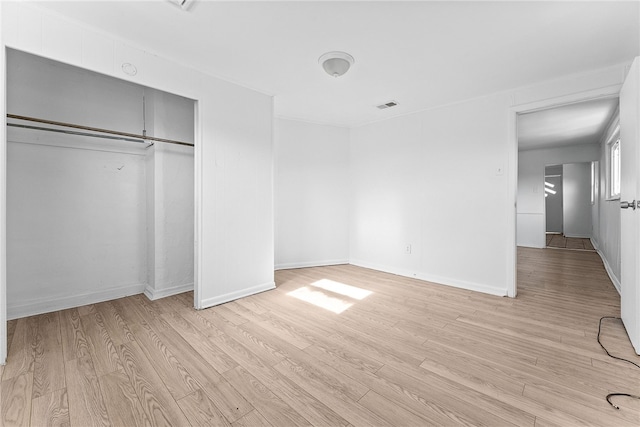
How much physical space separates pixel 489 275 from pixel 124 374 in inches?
143

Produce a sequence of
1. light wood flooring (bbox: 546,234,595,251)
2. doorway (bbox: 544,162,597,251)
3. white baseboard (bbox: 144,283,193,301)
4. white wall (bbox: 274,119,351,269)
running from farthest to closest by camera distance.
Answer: doorway (bbox: 544,162,597,251), light wood flooring (bbox: 546,234,595,251), white wall (bbox: 274,119,351,269), white baseboard (bbox: 144,283,193,301)

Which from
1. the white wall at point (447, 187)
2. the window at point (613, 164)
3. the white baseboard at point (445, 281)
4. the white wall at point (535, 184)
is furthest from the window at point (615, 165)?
the white baseboard at point (445, 281)

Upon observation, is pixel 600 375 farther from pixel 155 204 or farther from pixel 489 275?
pixel 155 204

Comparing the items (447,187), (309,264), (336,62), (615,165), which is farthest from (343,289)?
(615,165)

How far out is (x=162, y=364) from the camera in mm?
1788

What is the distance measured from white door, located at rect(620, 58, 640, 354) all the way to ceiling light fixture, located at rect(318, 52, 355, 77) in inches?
80.6

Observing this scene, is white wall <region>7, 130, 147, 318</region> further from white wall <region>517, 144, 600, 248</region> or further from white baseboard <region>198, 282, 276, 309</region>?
white wall <region>517, 144, 600, 248</region>

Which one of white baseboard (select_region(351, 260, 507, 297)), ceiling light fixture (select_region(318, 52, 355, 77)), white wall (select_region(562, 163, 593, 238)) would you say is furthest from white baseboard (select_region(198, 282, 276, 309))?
white wall (select_region(562, 163, 593, 238))

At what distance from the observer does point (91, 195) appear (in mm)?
2854

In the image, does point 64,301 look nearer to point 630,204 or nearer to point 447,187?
point 447,187

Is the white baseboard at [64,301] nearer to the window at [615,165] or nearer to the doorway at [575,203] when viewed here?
the window at [615,165]

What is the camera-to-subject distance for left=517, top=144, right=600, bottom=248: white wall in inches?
254

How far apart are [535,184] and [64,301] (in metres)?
8.97

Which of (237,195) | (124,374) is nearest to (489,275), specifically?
(237,195)
